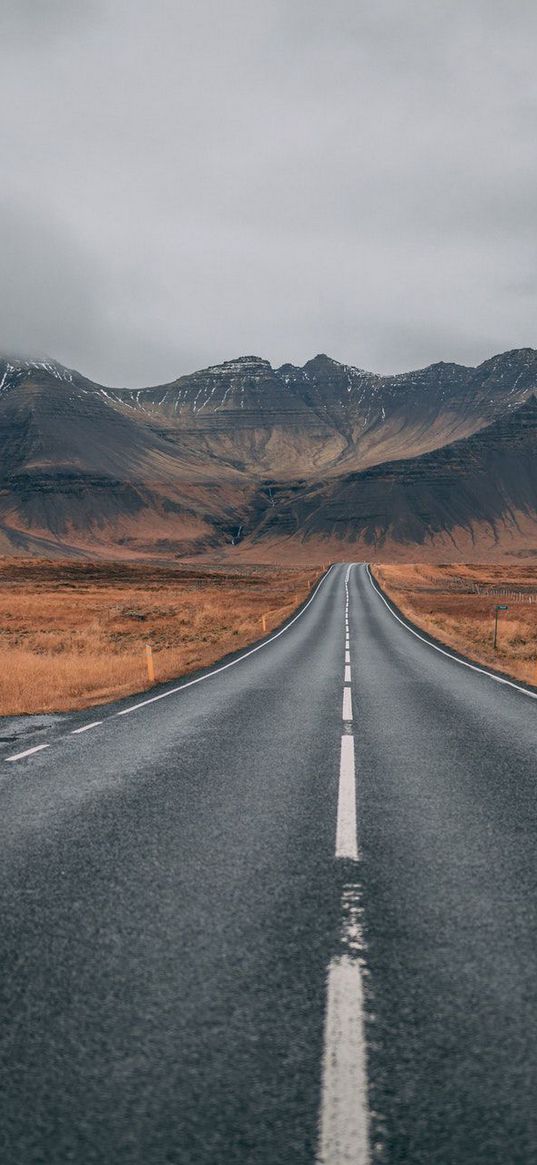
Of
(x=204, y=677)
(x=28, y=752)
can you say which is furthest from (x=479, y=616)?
(x=28, y=752)

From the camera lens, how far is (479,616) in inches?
1853

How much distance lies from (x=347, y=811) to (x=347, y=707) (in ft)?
21.3

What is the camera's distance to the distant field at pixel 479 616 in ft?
82.9

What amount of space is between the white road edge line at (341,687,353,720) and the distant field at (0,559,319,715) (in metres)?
4.71

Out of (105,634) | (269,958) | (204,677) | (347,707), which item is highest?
(269,958)

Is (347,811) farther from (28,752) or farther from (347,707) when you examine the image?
(347,707)

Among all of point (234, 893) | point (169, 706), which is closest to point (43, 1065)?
point (234, 893)

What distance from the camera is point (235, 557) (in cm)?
19838

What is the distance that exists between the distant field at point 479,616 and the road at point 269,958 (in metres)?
11.6

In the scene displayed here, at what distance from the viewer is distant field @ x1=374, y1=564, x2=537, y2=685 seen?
25.3m

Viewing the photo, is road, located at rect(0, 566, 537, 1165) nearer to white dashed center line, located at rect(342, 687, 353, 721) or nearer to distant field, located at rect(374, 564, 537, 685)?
white dashed center line, located at rect(342, 687, 353, 721)

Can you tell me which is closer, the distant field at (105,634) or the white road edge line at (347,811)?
the white road edge line at (347,811)

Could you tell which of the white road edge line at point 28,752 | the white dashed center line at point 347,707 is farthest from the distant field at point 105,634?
the white dashed center line at point 347,707

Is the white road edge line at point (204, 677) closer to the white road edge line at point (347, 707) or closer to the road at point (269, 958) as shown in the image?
the white road edge line at point (347, 707)
